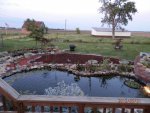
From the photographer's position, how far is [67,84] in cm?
1138

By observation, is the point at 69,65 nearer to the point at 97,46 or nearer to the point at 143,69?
the point at 143,69

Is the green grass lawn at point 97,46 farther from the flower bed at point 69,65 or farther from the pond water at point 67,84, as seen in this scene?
the pond water at point 67,84

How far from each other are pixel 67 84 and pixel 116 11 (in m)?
24.7

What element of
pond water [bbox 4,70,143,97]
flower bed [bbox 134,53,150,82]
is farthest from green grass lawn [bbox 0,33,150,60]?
pond water [bbox 4,70,143,97]

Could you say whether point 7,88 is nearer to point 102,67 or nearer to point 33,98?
point 33,98

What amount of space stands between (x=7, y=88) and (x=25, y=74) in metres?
10.2

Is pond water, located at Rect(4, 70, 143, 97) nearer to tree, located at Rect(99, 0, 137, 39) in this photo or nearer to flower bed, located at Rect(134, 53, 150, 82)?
flower bed, located at Rect(134, 53, 150, 82)

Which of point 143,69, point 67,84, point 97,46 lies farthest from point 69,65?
point 97,46

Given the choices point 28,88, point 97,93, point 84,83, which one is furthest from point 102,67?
point 28,88

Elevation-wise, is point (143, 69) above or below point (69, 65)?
above

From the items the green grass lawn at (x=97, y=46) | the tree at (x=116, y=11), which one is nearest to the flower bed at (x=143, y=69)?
the green grass lawn at (x=97, y=46)

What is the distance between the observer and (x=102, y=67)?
1409cm

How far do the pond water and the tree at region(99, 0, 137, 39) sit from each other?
2267 centimetres

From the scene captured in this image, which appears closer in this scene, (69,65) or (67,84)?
(67,84)
